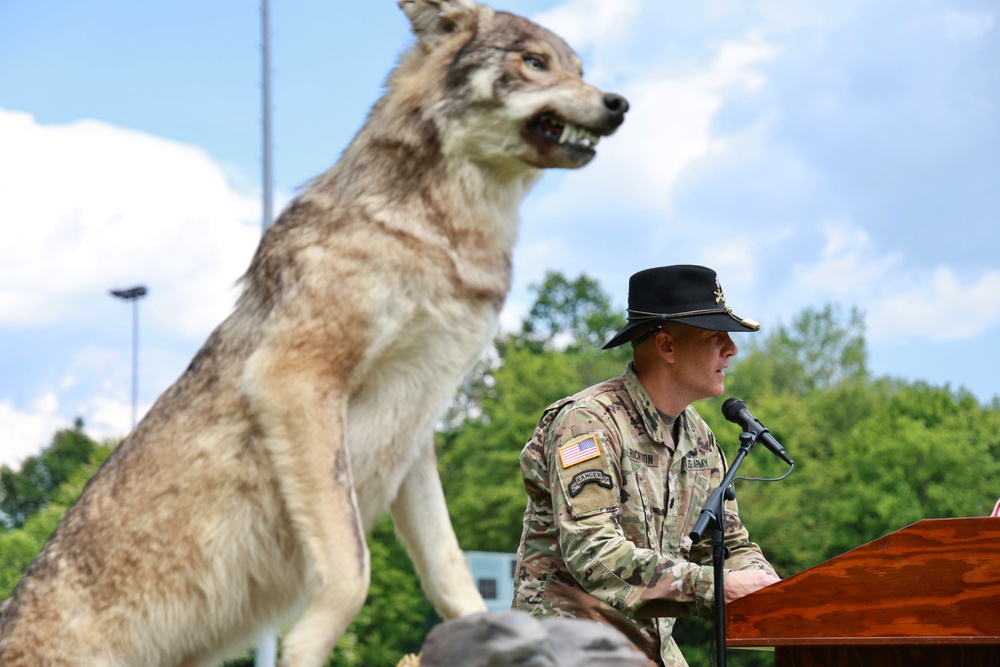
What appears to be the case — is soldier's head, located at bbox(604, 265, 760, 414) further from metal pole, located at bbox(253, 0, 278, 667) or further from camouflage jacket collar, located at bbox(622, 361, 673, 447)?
metal pole, located at bbox(253, 0, 278, 667)

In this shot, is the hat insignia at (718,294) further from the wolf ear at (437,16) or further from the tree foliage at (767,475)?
the tree foliage at (767,475)

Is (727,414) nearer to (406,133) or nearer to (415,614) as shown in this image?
(406,133)

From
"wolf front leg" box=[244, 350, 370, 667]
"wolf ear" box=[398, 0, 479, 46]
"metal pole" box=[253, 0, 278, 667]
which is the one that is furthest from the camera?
"metal pole" box=[253, 0, 278, 667]

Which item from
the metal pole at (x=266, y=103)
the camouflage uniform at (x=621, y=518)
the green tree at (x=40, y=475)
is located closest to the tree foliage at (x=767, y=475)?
the green tree at (x=40, y=475)

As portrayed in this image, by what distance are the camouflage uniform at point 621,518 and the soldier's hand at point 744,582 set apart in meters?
0.18

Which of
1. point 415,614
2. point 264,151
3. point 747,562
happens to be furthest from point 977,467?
point 747,562

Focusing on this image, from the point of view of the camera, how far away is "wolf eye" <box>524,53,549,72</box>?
437cm

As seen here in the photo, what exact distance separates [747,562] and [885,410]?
160ft

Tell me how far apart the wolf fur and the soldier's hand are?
119 cm

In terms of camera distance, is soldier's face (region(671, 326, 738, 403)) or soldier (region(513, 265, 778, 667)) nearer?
soldier (region(513, 265, 778, 667))

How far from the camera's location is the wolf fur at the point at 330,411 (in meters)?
4.07

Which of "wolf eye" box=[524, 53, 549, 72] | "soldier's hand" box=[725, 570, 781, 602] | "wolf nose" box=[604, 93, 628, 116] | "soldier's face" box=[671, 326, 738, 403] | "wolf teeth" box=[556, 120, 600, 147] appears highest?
"wolf eye" box=[524, 53, 549, 72]

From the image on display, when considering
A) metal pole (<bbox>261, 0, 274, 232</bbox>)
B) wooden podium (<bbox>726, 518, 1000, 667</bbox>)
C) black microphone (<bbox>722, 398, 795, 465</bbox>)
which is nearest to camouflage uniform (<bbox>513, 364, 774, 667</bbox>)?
black microphone (<bbox>722, 398, 795, 465</bbox>)

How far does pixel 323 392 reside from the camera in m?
4.09
